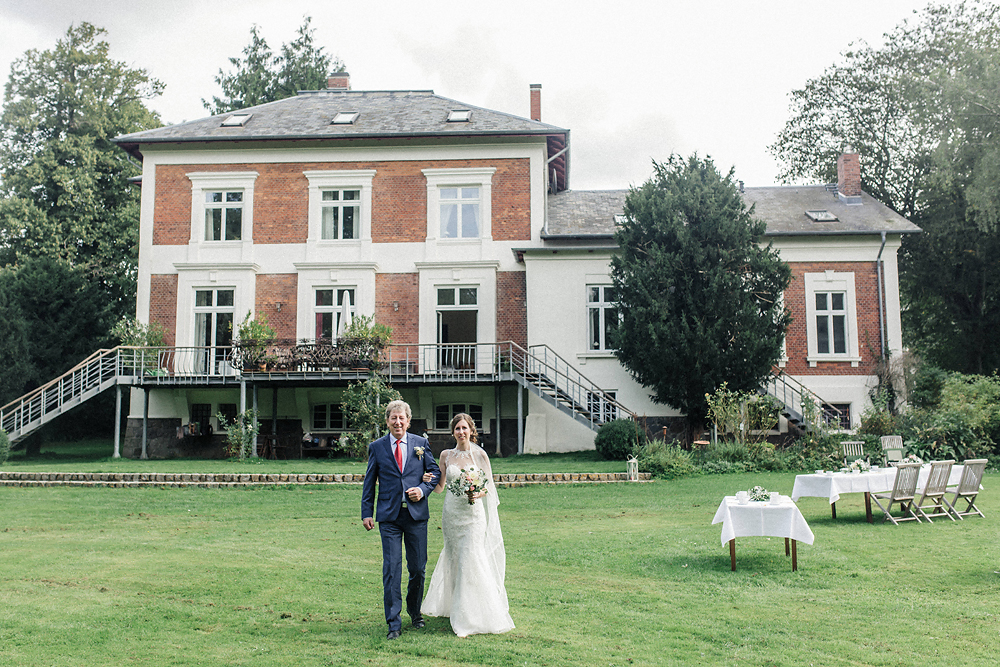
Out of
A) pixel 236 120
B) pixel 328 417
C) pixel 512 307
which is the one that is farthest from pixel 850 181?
pixel 236 120

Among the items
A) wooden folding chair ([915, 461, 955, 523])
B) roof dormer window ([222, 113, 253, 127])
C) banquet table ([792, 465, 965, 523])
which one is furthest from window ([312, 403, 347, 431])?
wooden folding chair ([915, 461, 955, 523])

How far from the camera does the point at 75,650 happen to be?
548 cm

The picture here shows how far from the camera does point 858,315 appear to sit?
73.8ft

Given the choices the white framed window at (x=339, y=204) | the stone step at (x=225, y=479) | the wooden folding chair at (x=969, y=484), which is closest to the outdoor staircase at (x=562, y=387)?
the stone step at (x=225, y=479)

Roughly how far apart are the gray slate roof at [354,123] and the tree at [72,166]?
7.31 m

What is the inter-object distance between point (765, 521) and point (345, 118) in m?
19.5

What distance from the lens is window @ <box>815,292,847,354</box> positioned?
2256 centimetres

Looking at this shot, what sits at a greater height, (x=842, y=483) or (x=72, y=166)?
(x=72, y=166)

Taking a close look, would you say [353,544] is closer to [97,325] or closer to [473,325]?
[473,325]

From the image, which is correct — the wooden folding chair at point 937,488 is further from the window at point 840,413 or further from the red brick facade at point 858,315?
the red brick facade at point 858,315

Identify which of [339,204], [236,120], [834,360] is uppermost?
[236,120]

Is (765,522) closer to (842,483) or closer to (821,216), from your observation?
(842,483)

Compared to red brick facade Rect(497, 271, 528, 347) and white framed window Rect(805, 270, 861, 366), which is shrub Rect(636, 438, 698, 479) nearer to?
red brick facade Rect(497, 271, 528, 347)

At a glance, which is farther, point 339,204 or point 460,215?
point 339,204
